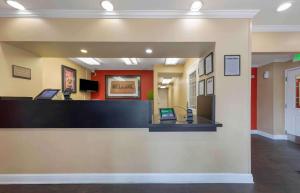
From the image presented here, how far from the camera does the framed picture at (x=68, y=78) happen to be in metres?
5.53

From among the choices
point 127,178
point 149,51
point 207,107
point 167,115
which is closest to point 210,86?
point 207,107

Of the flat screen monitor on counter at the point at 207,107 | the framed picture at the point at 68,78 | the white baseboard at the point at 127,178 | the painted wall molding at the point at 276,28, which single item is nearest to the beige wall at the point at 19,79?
the framed picture at the point at 68,78

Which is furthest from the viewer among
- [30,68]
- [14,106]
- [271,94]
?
[271,94]

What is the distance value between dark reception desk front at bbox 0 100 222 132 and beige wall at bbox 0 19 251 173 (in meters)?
0.11

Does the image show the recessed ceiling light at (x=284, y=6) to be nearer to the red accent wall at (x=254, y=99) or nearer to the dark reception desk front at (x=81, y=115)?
the dark reception desk front at (x=81, y=115)

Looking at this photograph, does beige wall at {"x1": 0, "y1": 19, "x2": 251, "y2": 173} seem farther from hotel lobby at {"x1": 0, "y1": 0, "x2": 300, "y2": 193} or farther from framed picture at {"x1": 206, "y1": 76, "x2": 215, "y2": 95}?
framed picture at {"x1": 206, "y1": 76, "x2": 215, "y2": 95}

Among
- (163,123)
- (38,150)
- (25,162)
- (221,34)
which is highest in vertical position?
(221,34)

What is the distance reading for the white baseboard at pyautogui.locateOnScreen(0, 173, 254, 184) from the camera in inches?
113

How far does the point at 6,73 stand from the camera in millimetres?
2924

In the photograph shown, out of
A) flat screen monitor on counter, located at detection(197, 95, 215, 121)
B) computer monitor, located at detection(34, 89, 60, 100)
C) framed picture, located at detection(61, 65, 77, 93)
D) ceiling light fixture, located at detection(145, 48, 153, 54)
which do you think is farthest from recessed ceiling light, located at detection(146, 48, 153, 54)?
framed picture, located at detection(61, 65, 77, 93)

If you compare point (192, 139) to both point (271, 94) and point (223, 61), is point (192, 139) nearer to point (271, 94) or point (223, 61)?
point (223, 61)

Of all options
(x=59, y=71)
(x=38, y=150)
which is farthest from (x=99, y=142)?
(x=59, y=71)

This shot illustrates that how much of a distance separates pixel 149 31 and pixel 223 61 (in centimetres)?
119

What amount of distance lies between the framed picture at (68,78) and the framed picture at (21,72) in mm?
1798
